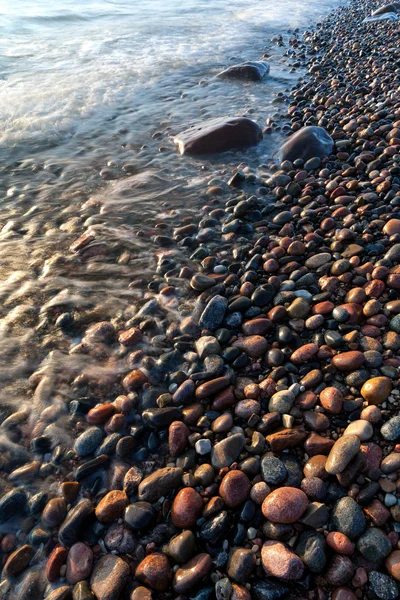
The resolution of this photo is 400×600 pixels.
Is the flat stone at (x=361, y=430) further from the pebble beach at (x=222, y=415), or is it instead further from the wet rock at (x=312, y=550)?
the wet rock at (x=312, y=550)

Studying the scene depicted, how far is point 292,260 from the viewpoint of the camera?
11.7 feet

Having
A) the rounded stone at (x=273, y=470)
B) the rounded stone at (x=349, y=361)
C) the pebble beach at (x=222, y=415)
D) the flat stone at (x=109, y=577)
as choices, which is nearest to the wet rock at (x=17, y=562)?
the pebble beach at (x=222, y=415)

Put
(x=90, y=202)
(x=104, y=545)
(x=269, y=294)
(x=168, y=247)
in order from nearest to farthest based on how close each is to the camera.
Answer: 1. (x=104, y=545)
2. (x=269, y=294)
3. (x=168, y=247)
4. (x=90, y=202)

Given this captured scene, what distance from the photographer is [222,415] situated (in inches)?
96.8

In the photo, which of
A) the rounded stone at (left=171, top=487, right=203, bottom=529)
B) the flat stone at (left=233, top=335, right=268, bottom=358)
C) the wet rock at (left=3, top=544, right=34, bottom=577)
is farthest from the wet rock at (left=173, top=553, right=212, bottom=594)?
the flat stone at (left=233, top=335, right=268, bottom=358)

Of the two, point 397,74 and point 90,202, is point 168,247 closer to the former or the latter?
point 90,202

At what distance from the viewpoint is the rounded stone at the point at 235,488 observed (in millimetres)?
1995

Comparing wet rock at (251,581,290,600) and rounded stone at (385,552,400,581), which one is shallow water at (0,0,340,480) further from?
rounded stone at (385,552,400,581)

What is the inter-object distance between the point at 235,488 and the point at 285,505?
272 mm

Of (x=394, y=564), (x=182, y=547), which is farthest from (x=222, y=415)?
(x=394, y=564)

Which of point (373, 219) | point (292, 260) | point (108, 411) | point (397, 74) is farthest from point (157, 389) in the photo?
point (397, 74)

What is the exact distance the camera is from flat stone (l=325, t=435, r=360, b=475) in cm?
197

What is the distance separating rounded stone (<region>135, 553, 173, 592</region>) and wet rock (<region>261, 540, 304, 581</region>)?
46cm

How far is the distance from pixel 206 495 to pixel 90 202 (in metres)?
3.98
